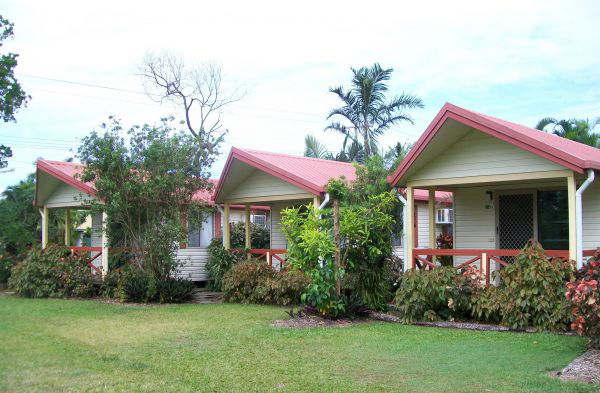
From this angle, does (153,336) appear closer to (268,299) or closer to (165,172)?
(268,299)

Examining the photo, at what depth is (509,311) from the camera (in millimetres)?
10547

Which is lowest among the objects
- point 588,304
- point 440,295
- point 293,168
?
point 440,295

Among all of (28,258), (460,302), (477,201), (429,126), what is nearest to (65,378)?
(460,302)

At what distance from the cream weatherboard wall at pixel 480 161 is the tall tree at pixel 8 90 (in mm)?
12029

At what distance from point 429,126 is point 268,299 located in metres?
5.64

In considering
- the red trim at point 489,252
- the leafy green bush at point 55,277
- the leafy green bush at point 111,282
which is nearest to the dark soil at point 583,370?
the red trim at point 489,252

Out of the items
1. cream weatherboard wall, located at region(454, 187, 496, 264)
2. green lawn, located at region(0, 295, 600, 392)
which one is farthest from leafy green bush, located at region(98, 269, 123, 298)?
cream weatherboard wall, located at region(454, 187, 496, 264)

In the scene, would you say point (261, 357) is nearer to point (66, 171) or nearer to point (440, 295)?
point (440, 295)

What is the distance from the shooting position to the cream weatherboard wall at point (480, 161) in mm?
11234

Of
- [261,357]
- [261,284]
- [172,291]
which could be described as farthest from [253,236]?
[261,357]

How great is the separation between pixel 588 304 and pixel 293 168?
29.1 ft

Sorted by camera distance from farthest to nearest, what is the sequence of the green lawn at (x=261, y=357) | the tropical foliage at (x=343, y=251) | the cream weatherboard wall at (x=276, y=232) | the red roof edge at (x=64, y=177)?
the cream weatherboard wall at (x=276, y=232)
the red roof edge at (x=64, y=177)
the tropical foliage at (x=343, y=251)
the green lawn at (x=261, y=357)

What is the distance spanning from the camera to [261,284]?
14922 mm

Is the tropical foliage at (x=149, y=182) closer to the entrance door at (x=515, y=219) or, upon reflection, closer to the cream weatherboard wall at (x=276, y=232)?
the cream weatherboard wall at (x=276, y=232)
